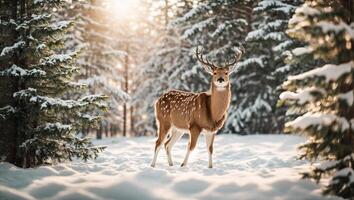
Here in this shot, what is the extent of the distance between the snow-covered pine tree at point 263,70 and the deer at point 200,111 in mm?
7976

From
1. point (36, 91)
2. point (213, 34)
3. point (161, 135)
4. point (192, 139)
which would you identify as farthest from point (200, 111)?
point (213, 34)

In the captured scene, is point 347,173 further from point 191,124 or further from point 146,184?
point 191,124

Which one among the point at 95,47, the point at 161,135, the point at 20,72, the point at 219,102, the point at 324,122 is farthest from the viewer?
the point at 95,47

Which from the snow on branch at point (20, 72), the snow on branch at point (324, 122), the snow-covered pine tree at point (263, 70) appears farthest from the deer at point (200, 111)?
the snow-covered pine tree at point (263, 70)

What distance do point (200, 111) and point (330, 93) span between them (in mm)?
4480

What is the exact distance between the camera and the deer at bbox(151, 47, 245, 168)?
32.6 ft

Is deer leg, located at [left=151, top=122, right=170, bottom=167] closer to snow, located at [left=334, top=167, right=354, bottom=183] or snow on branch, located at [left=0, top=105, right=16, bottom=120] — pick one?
snow on branch, located at [left=0, top=105, right=16, bottom=120]

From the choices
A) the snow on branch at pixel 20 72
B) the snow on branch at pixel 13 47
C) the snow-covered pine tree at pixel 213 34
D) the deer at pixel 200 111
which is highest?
the snow-covered pine tree at pixel 213 34

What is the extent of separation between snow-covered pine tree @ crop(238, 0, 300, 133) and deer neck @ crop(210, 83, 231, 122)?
8285 mm

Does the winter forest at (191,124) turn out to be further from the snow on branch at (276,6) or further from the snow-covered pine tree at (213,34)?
the snow-covered pine tree at (213,34)

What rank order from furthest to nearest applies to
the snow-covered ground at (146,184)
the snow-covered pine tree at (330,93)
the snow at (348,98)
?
the snow-covered ground at (146,184)
the snow-covered pine tree at (330,93)
the snow at (348,98)

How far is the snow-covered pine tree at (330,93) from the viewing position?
5613mm

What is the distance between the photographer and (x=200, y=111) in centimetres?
1014

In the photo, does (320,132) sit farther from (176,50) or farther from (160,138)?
(176,50)
